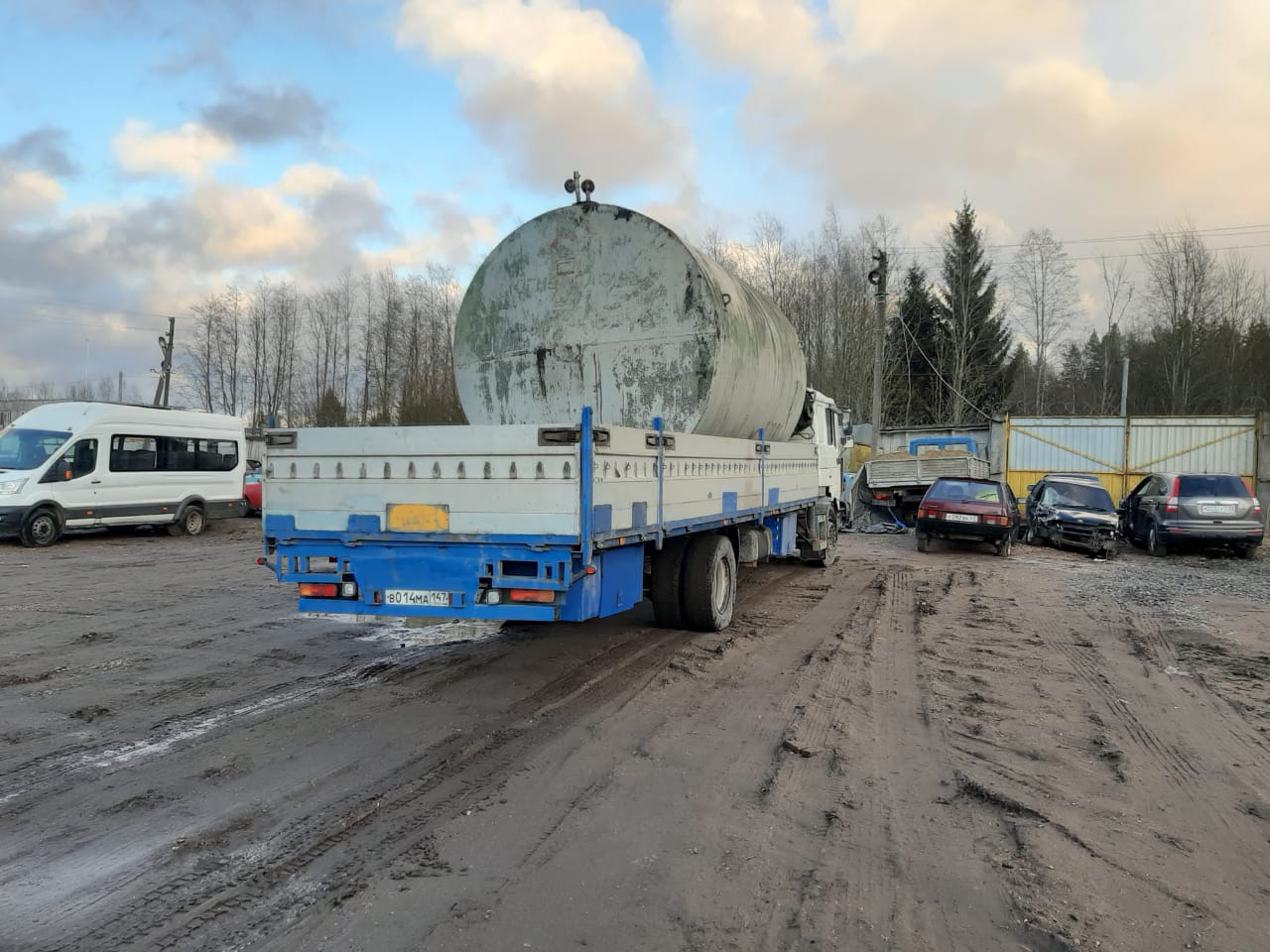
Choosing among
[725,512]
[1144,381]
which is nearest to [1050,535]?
[725,512]

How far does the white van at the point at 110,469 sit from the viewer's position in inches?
599

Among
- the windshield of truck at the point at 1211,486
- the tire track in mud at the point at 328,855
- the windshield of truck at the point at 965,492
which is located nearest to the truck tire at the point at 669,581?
the tire track in mud at the point at 328,855

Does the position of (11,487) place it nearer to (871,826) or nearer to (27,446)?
(27,446)

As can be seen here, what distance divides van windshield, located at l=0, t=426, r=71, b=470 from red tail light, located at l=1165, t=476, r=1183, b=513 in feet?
70.6

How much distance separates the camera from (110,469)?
16.3 m

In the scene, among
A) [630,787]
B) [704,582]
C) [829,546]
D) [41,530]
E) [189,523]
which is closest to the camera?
[630,787]

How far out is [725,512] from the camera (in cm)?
771

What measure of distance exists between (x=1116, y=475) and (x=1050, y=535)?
8.97 m

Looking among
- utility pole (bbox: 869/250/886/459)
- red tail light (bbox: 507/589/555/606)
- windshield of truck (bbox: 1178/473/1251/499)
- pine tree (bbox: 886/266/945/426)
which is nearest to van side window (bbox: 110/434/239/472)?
red tail light (bbox: 507/589/555/606)

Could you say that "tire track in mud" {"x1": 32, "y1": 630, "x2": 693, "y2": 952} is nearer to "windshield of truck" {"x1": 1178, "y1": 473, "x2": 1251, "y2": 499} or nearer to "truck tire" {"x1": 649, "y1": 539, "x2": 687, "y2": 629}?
"truck tire" {"x1": 649, "y1": 539, "x2": 687, "y2": 629}

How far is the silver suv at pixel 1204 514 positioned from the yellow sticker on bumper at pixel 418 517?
49.5 feet

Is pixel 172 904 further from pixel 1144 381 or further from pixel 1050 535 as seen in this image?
pixel 1144 381

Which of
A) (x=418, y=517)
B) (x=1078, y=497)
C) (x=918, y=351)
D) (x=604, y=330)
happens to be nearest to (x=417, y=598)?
(x=418, y=517)

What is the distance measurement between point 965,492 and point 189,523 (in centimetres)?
1710
